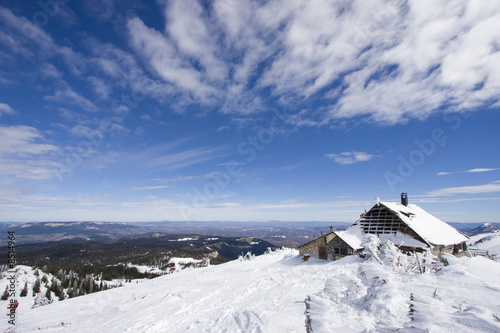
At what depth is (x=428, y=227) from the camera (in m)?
29.9

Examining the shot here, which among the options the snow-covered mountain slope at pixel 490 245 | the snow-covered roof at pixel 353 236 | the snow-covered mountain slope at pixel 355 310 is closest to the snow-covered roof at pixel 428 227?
the snow-covered roof at pixel 353 236

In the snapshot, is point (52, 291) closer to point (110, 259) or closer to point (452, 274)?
point (110, 259)

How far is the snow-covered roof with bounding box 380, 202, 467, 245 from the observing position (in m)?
27.4

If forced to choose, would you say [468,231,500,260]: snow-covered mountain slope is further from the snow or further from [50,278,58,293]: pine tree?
[50,278,58,293]: pine tree

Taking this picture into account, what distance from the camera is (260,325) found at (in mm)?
7414

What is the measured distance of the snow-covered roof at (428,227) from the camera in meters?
27.4

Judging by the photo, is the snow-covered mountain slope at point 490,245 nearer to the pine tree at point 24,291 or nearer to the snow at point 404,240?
the snow at point 404,240

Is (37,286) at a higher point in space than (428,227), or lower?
lower

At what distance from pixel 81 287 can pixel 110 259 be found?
9553 cm

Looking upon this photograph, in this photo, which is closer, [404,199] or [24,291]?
[404,199]

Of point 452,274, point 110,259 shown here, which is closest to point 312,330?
point 452,274

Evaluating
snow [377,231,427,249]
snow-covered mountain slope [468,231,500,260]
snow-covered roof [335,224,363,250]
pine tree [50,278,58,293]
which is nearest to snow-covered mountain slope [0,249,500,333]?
snow-covered roof [335,224,363,250]

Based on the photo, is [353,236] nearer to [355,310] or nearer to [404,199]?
[404,199]

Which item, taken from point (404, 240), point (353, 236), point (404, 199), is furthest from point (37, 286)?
point (404, 199)
